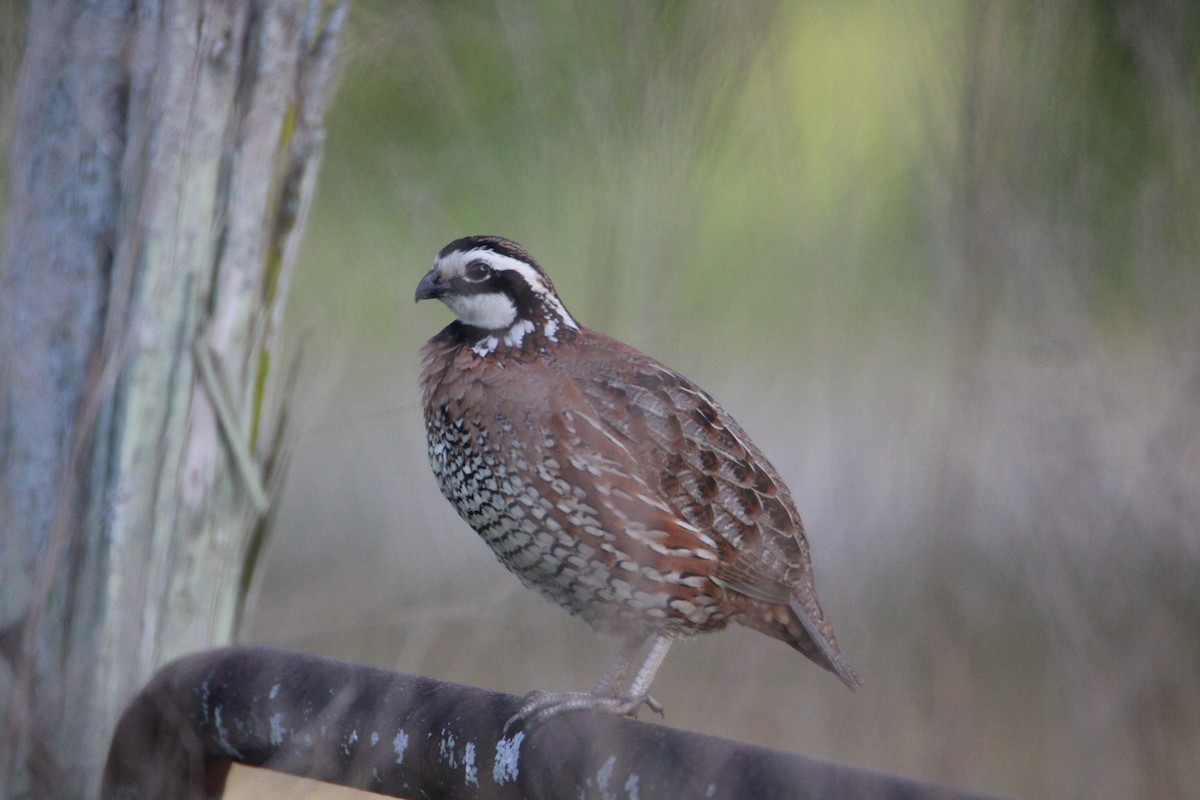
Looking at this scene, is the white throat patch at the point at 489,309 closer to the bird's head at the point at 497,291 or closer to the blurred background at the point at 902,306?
the bird's head at the point at 497,291

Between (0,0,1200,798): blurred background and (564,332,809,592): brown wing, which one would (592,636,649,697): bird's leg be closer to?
(0,0,1200,798): blurred background

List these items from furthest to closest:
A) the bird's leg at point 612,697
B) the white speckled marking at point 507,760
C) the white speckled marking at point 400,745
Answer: the bird's leg at point 612,697
the white speckled marking at point 400,745
the white speckled marking at point 507,760

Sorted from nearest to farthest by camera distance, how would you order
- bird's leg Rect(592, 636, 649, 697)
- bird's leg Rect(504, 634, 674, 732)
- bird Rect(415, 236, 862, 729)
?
1. bird's leg Rect(504, 634, 674, 732)
2. bird Rect(415, 236, 862, 729)
3. bird's leg Rect(592, 636, 649, 697)

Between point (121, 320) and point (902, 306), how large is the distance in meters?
1.47

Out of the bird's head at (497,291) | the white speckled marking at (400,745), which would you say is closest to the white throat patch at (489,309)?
the bird's head at (497,291)

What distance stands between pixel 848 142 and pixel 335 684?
47.2 inches

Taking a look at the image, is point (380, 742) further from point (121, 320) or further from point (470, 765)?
point (121, 320)

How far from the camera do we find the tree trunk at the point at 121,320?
91.0 inches

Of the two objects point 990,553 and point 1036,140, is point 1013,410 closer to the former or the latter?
point 990,553

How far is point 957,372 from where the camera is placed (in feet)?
3.89

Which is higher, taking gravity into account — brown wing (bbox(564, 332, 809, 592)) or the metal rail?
brown wing (bbox(564, 332, 809, 592))

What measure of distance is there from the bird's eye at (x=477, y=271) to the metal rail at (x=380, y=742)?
33.2 inches

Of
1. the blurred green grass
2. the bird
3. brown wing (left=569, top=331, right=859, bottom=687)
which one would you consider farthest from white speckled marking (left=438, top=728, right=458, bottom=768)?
brown wing (left=569, top=331, right=859, bottom=687)

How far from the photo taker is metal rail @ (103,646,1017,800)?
1.52 m
